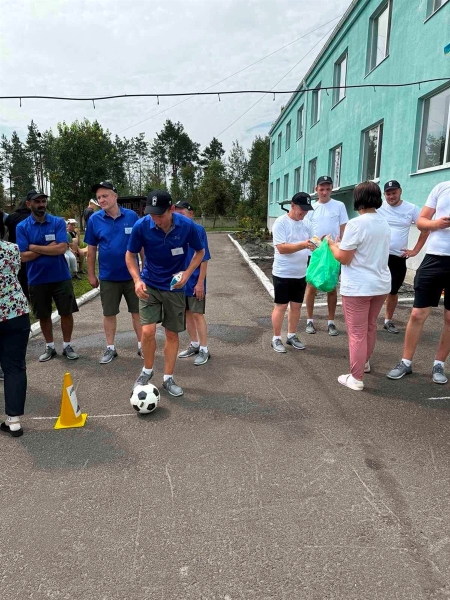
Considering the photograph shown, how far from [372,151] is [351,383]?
37.1 feet

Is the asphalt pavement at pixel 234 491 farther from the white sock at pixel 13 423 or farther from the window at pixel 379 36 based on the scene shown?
the window at pixel 379 36

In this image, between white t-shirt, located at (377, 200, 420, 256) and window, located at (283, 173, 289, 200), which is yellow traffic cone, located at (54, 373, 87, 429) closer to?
white t-shirt, located at (377, 200, 420, 256)

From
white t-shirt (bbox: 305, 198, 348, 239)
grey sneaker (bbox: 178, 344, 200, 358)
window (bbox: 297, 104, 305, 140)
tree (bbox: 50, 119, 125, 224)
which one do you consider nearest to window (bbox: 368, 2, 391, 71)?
white t-shirt (bbox: 305, 198, 348, 239)

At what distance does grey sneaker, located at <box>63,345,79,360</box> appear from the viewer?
532 centimetres

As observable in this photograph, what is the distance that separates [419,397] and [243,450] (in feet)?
6.49

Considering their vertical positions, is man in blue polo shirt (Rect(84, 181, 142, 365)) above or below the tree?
below

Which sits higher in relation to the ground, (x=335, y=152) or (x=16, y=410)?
(x=335, y=152)

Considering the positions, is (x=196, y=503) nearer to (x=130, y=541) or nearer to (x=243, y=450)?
(x=130, y=541)

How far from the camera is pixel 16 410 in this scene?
136 inches

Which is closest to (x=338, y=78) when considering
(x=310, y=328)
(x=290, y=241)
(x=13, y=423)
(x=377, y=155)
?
(x=377, y=155)

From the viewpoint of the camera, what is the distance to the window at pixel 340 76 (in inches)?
629

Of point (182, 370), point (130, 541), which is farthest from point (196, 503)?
point (182, 370)

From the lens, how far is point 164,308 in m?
4.19

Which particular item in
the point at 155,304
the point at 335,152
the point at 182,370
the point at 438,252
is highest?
the point at 335,152
